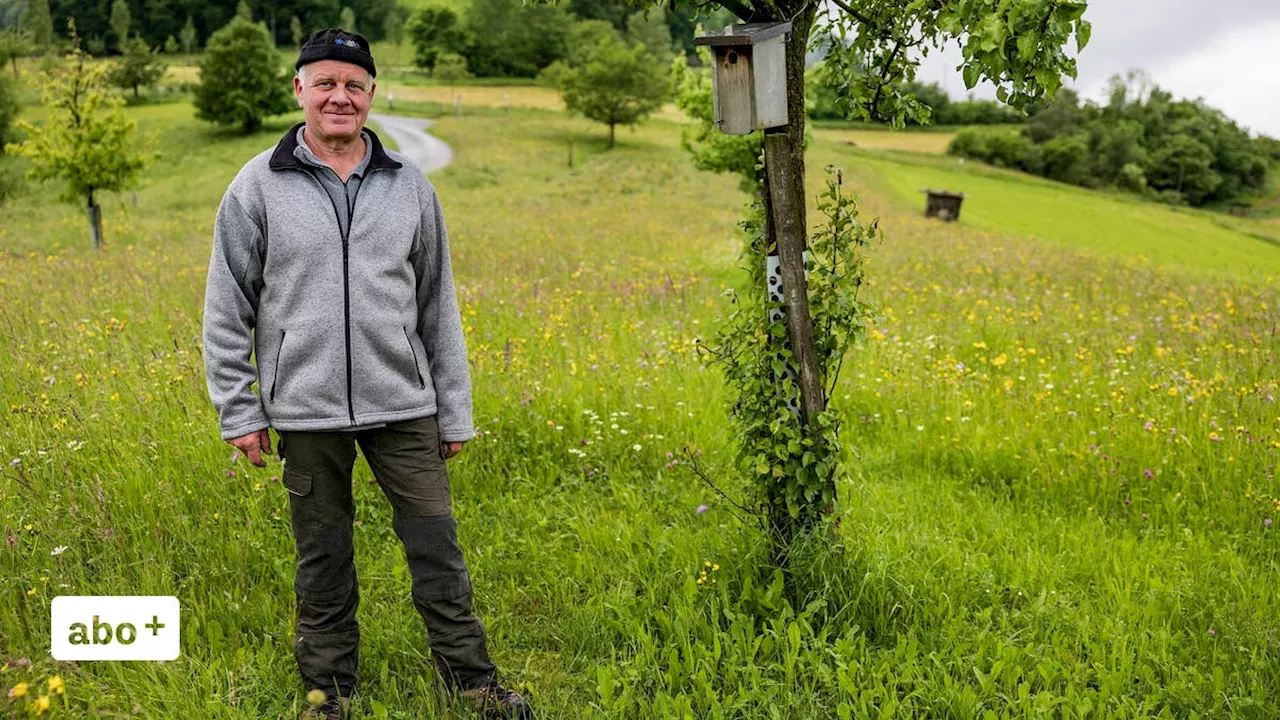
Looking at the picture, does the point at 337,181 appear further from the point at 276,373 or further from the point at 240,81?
the point at 240,81

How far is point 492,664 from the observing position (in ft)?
10.2

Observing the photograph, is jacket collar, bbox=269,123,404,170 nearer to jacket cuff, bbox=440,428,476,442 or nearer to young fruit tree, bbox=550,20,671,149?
jacket cuff, bbox=440,428,476,442

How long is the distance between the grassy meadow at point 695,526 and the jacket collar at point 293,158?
1833mm

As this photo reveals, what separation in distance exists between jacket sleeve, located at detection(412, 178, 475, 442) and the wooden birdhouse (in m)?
1.25

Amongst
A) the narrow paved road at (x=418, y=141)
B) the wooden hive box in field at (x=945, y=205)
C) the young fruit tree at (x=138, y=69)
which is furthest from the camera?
the young fruit tree at (x=138, y=69)

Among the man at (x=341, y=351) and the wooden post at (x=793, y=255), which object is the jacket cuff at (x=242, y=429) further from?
the wooden post at (x=793, y=255)

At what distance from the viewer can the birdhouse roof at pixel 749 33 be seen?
318 cm

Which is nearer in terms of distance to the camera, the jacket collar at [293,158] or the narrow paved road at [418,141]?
the jacket collar at [293,158]

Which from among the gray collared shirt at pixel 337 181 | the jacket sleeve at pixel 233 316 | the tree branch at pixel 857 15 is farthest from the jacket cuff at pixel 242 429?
the tree branch at pixel 857 15

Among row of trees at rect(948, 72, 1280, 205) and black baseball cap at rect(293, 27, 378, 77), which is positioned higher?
row of trees at rect(948, 72, 1280, 205)

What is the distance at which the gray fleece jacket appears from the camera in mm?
2771

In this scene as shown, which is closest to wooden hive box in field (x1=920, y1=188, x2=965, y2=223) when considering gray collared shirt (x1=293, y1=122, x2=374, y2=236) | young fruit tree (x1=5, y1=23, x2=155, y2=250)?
young fruit tree (x1=5, y1=23, x2=155, y2=250)

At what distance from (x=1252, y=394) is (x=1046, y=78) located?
4.35 m

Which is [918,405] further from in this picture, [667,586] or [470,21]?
[470,21]
